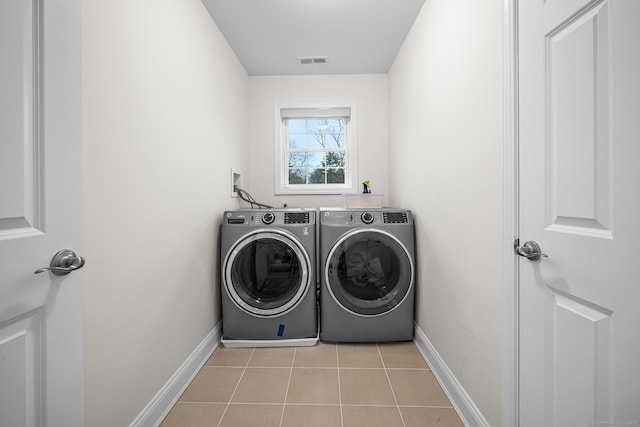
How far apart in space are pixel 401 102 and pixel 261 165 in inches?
58.0

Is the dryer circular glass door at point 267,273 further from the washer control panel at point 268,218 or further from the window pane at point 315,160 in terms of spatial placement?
the window pane at point 315,160

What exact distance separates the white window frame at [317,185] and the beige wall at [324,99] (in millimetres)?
46

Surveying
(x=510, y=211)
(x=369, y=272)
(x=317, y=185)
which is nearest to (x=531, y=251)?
(x=510, y=211)

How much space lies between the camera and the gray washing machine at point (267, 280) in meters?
2.07

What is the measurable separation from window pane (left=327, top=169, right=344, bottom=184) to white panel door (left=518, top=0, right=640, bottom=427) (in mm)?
2190

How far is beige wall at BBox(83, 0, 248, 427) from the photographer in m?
1.02

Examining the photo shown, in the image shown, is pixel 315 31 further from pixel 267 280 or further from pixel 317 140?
pixel 267 280

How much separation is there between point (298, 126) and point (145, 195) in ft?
6.96

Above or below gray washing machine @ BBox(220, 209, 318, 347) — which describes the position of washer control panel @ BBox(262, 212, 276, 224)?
above

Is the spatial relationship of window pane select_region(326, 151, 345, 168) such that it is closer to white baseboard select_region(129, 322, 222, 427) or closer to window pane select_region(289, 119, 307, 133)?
window pane select_region(289, 119, 307, 133)

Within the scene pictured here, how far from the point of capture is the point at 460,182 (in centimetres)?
146

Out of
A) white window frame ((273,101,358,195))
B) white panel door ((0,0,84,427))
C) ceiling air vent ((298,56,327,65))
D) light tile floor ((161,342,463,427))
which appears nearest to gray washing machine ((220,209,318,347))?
light tile floor ((161,342,463,427))

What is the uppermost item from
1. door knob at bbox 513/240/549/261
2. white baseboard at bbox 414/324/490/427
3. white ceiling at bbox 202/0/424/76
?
white ceiling at bbox 202/0/424/76

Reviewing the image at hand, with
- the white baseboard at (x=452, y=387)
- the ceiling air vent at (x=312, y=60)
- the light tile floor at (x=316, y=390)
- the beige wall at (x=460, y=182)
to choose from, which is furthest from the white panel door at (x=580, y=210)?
the ceiling air vent at (x=312, y=60)
